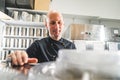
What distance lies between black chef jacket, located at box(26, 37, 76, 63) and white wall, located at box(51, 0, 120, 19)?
2234 mm

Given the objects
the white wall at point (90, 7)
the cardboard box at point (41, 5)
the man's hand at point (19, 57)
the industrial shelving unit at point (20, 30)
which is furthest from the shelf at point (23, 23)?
the man's hand at point (19, 57)

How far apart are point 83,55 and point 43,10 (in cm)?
299

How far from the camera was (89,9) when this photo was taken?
4051mm

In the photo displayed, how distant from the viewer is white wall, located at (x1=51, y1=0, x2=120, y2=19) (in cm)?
396

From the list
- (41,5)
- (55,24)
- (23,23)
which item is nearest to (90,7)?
(41,5)

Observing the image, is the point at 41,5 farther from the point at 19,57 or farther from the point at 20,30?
the point at 19,57

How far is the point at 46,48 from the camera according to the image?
1.70m

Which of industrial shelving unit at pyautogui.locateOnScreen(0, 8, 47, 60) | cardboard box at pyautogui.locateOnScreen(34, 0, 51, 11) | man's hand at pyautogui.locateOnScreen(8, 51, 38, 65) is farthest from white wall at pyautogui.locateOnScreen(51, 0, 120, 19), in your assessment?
man's hand at pyautogui.locateOnScreen(8, 51, 38, 65)

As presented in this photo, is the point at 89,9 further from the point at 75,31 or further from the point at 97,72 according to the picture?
the point at 97,72

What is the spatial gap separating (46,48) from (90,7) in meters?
2.59

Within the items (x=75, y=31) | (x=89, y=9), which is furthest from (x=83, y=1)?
(x=75, y=31)

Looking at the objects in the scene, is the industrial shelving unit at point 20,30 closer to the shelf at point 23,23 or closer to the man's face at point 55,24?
the shelf at point 23,23

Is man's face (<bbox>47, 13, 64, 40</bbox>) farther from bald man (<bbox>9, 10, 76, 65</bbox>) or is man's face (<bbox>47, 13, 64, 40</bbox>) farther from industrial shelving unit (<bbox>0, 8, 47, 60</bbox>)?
industrial shelving unit (<bbox>0, 8, 47, 60</bbox>)

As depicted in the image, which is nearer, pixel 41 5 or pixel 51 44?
pixel 51 44
